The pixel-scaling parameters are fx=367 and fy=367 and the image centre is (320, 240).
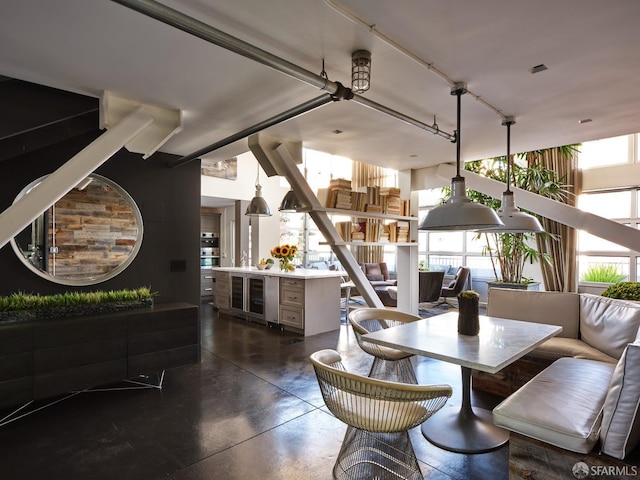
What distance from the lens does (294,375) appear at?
3.77 m

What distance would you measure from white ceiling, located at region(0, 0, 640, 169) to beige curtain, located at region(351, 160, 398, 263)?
20.3ft

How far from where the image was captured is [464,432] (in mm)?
2557

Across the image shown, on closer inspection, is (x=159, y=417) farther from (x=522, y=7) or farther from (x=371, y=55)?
(x=522, y=7)

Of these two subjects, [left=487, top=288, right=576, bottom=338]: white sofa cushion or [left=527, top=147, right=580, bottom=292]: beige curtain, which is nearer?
[left=487, top=288, right=576, bottom=338]: white sofa cushion

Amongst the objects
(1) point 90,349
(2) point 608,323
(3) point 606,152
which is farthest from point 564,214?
(1) point 90,349

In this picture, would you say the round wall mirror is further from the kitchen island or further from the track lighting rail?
the kitchen island

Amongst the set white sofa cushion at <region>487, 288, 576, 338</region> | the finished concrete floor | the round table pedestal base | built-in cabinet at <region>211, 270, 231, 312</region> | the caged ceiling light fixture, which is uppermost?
the caged ceiling light fixture

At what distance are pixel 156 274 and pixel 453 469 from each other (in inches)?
133

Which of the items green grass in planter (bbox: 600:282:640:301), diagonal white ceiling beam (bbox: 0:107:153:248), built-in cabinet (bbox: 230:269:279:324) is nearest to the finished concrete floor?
diagonal white ceiling beam (bbox: 0:107:153:248)

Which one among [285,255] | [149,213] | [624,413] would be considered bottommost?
[624,413]

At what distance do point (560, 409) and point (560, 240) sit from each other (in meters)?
6.00

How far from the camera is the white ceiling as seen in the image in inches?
70.2

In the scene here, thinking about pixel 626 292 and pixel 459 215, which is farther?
pixel 626 292

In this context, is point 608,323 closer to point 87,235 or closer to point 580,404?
point 580,404
